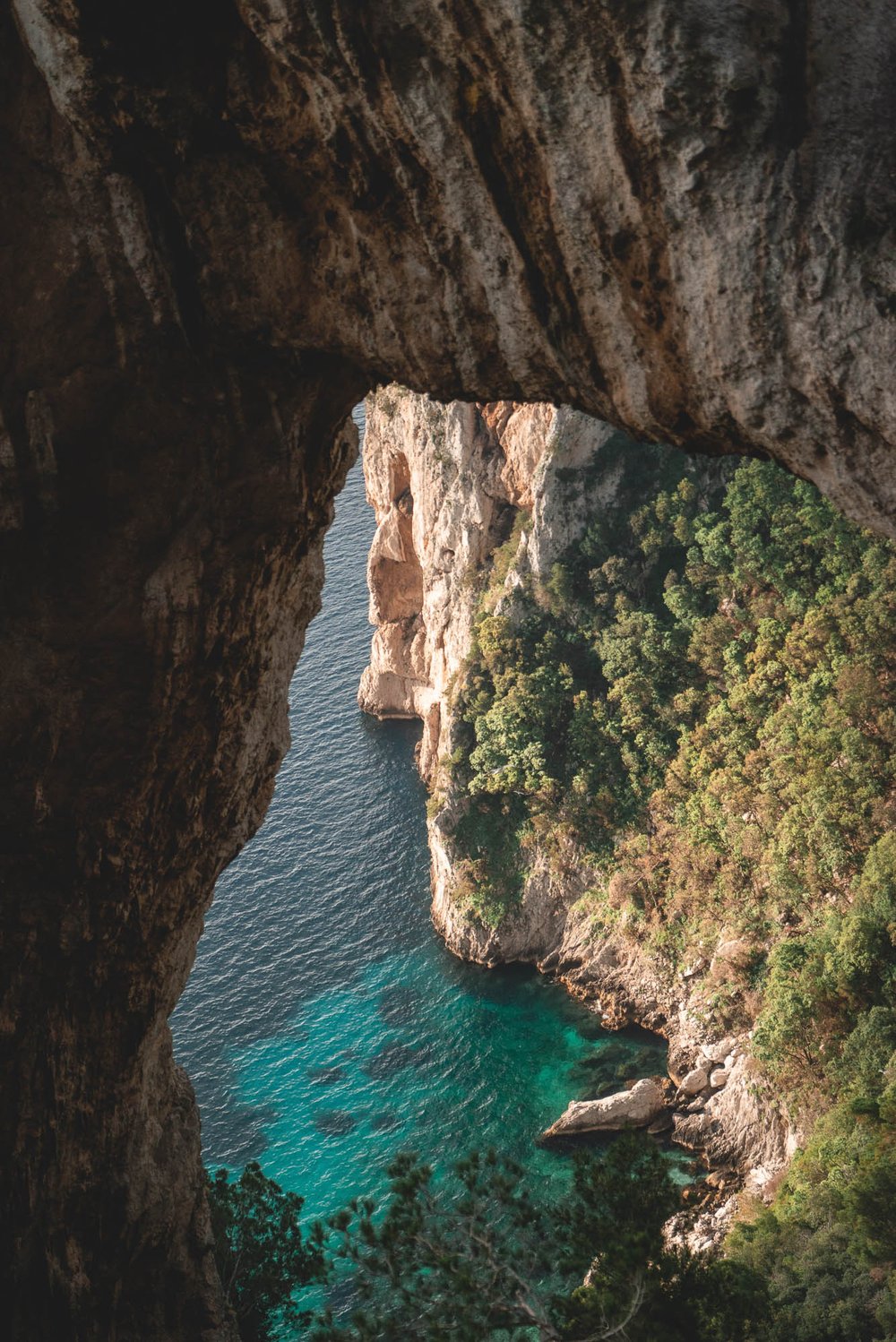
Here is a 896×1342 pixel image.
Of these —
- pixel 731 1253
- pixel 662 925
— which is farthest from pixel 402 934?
pixel 731 1253

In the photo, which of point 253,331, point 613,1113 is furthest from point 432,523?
point 253,331

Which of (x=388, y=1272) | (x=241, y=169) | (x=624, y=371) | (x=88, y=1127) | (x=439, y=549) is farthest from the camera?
(x=439, y=549)

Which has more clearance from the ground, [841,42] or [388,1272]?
[841,42]

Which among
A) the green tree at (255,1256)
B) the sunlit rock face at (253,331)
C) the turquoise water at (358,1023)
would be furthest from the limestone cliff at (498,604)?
the sunlit rock face at (253,331)

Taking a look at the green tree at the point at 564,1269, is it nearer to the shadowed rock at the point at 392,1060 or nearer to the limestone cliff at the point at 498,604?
the limestone cliff at the point at 498,604

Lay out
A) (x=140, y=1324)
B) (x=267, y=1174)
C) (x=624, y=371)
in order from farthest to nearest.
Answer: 1. (x=267, y=1174)
2. (x=140, y=1324)
3. (x=624, y=371)

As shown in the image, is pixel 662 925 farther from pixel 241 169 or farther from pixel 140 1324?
pixel 241 169

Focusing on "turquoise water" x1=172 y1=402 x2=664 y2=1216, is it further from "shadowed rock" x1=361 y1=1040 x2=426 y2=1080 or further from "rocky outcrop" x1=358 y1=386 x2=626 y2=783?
"rocky outcrop" x1=358 y1=386 x2=626 y2=783
